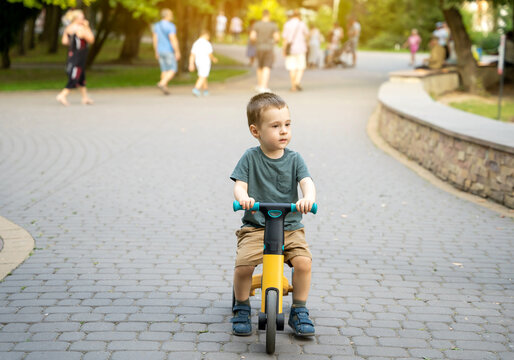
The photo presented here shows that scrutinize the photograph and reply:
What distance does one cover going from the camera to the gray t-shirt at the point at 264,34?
19172 millimetres

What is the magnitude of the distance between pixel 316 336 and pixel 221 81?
1974 cm

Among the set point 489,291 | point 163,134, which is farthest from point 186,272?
point 163,134

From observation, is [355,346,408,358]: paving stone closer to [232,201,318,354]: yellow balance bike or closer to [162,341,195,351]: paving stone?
[232,201,318,354]: yellow balance bike

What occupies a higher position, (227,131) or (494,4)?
(494,4)

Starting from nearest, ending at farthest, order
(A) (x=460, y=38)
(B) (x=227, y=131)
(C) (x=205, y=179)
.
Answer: (C) (x=205, y=179) < (B) (x=227, y=131) < (A) (x=460, y=38)

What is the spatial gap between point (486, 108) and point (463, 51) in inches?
160

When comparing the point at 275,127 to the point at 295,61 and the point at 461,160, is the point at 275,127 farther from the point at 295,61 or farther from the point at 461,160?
the point at 295,61

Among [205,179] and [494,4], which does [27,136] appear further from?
[494,4]

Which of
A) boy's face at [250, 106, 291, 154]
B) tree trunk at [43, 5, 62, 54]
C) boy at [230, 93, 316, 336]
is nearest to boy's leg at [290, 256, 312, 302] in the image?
boy at [230, 93, 316, 336]

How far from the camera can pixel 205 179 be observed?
28.7 ft

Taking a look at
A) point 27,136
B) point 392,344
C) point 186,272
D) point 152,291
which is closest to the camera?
point 392,344

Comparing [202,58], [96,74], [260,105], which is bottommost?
[96,74]

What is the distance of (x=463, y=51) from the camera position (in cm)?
2094

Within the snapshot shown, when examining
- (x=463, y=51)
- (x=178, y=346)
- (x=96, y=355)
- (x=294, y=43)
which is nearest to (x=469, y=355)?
(x=178, y=346)
